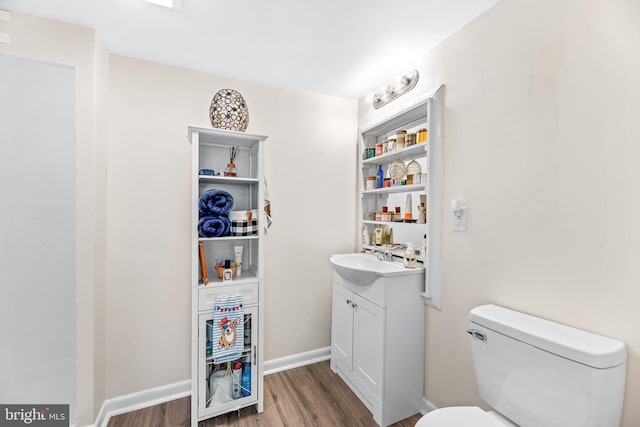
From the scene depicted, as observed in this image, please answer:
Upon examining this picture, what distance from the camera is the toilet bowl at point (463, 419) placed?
1.09 m

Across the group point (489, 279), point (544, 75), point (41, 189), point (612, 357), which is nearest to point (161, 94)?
point (41, 189)

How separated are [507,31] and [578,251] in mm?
1065

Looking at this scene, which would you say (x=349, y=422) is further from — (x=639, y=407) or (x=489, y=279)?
(x=639, y=407)

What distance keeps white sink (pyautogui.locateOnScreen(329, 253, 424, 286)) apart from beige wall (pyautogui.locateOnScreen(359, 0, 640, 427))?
291mm

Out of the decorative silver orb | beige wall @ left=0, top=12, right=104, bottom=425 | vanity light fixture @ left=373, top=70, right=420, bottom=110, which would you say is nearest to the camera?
beige wall @ left=0, top=12, right=104, bottom=425

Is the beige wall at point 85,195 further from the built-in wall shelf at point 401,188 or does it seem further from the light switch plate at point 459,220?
the light switch plate at point 459,220

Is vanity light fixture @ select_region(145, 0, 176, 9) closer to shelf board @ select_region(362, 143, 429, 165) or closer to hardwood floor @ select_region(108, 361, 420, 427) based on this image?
shelf board @ select_region(362, 143, 429, 165)

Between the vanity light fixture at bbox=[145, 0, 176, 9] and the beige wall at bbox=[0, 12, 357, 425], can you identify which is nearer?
the vanity light fixture at bbox=[145, 0, 176, 9]

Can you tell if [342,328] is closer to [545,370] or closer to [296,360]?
[296,360]

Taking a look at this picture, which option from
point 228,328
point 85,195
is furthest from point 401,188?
point 85,195

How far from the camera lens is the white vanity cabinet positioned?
1676mm

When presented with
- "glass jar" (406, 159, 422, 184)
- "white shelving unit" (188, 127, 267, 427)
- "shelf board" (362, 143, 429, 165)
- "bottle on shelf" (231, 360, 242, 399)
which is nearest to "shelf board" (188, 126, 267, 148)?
"white shelving unit" (188, 127, 267, 427)

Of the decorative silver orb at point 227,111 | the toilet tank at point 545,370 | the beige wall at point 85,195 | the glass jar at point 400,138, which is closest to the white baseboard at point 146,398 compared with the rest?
the beige wall at point 85,195

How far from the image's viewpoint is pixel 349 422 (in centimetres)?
172
